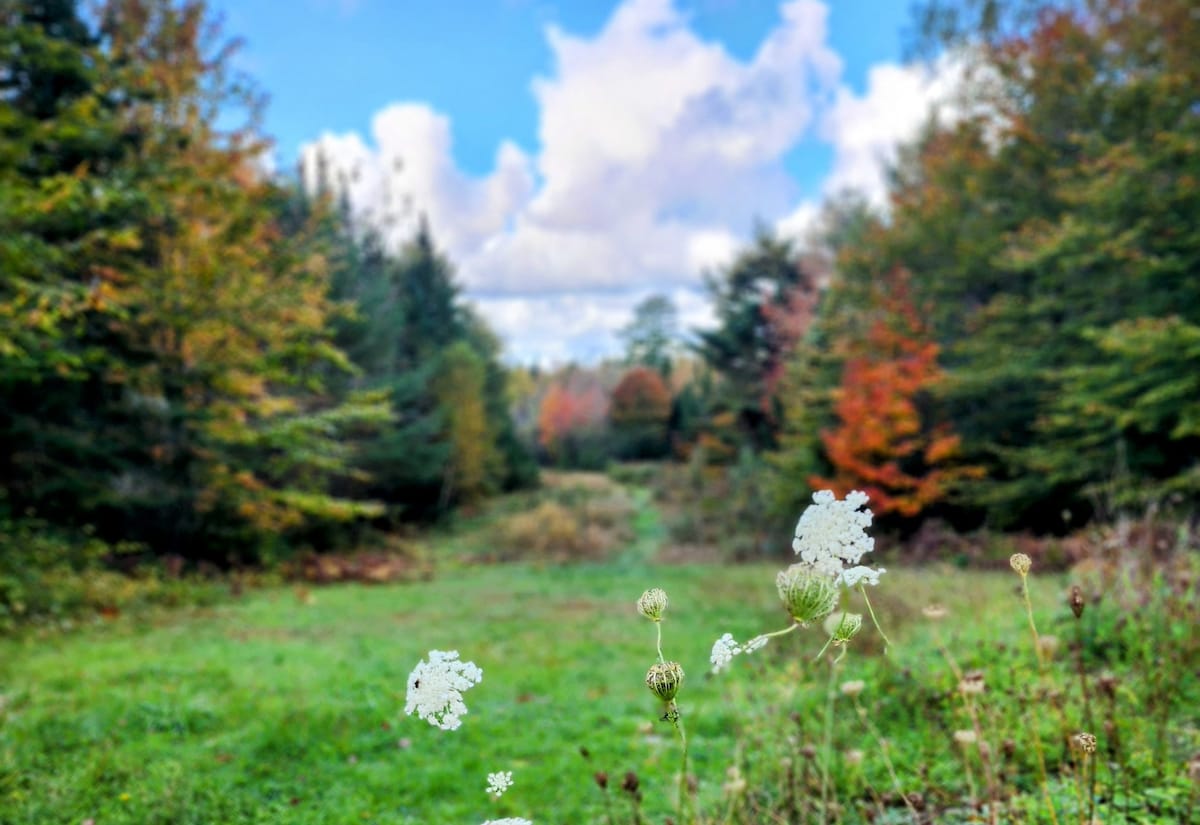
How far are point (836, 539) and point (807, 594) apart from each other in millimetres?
91

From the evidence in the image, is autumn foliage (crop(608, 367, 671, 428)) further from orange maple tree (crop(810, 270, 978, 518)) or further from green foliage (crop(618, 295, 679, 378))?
orange maple tree (crop(810, 270, 978, 518))

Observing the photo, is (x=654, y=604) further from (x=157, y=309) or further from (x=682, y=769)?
(x=157, y=309)

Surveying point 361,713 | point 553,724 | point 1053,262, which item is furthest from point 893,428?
point 361,713

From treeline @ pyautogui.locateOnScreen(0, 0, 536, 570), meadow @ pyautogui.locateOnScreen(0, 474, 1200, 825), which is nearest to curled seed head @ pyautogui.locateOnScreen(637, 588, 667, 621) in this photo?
meadow @ pyautogui.locateOnScreen(0, 474, 1200, 825)

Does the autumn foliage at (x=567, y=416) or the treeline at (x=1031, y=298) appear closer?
the treeline at (x=1031, y=298)

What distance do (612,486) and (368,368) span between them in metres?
11.4

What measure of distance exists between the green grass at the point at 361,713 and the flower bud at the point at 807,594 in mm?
1938

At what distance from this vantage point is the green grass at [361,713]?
3039 millimetres

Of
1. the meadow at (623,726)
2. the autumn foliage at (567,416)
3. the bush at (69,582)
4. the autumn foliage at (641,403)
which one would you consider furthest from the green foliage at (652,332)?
the meadow at (623,726)

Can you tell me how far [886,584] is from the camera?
316 inches

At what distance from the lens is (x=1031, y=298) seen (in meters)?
13.1

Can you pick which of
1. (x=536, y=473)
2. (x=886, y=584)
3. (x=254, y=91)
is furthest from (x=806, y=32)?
(x=536, y=473)

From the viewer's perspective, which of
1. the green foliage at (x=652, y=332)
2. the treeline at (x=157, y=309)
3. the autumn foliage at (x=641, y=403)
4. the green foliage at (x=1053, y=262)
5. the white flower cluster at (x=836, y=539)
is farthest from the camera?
the green foliage at (x=652, y=332)

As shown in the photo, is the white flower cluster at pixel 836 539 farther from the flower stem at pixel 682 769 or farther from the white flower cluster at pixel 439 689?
the white flower cluster at pixel 439 689
